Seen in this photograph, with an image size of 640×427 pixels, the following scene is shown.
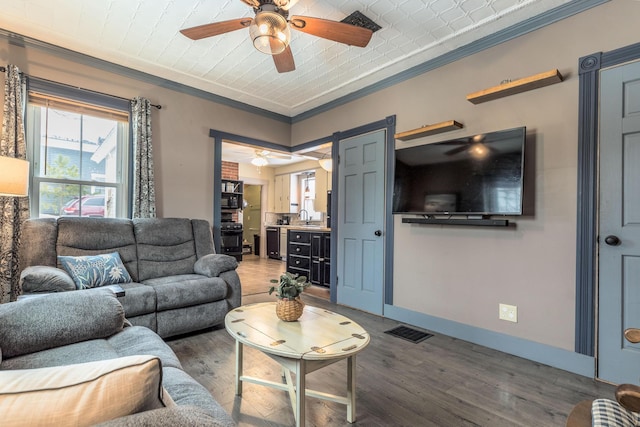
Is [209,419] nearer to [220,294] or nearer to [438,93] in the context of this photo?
[220,294]

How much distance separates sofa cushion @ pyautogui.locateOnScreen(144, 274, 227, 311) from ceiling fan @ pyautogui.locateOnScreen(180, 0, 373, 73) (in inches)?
81.0

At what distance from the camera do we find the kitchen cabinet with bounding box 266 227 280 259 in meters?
8.07

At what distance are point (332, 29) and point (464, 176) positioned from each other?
1.66 m

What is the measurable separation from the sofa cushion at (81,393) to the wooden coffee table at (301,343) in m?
0.94

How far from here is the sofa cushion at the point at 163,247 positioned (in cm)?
321

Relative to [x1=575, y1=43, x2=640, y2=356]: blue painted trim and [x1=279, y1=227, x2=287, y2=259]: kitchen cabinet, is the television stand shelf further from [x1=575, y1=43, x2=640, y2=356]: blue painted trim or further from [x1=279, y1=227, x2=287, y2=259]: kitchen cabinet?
[x1=279, y1=227, x2=287, y2=259]: kitchen cabinet

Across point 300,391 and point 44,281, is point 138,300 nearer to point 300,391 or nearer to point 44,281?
point 44,281

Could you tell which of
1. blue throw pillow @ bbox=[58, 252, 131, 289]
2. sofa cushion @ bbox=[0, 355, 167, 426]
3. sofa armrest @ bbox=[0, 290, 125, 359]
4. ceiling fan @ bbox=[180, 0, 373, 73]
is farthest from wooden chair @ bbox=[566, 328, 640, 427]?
blue throw pillow @ bbox=[58, 252, 131, 289]

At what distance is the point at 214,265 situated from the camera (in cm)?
321

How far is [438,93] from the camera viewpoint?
316 centimetres

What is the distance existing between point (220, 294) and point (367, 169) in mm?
2177

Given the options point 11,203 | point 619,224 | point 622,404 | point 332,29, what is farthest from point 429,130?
point 11,203

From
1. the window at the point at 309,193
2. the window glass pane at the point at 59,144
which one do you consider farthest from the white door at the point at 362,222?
the window at the point at 309,193

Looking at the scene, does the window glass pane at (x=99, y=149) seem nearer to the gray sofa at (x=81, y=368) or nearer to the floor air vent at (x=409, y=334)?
the gray sofa at (x=81, y=368)
